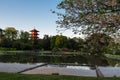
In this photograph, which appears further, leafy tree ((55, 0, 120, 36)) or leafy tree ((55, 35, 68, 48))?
leafy tree ((55, 35, 68, 48))

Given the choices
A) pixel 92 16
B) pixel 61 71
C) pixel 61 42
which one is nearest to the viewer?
pixel 92 16

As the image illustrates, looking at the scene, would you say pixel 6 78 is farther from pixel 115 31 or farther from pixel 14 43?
pixel 14 43

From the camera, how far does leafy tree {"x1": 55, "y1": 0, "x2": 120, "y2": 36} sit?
701 cm

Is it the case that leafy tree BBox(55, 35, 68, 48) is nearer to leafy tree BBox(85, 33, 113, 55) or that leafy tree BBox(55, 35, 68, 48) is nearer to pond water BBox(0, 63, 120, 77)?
pond water BBox(0, 63, 120, 77)

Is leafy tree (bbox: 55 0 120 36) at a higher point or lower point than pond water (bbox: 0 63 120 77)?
higher

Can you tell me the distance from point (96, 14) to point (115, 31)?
27.3 inches

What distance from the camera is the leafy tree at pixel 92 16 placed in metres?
7.01

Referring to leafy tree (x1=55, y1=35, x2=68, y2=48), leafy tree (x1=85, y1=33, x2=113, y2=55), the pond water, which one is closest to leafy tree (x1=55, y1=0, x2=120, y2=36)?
leafy tree (x1=85, y1=33, x2=113, y2=55)

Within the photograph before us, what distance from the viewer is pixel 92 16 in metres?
7.16

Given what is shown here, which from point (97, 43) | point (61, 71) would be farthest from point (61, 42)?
point (97, 43)

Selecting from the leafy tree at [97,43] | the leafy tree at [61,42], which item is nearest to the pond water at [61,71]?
the leafy tree at [97,43]

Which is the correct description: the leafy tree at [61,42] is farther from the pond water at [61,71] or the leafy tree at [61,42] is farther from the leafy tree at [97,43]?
the leafy tree at [97,43]

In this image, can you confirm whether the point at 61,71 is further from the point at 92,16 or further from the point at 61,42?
the point at 61,42

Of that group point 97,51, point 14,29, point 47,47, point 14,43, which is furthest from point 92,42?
point 14,29
